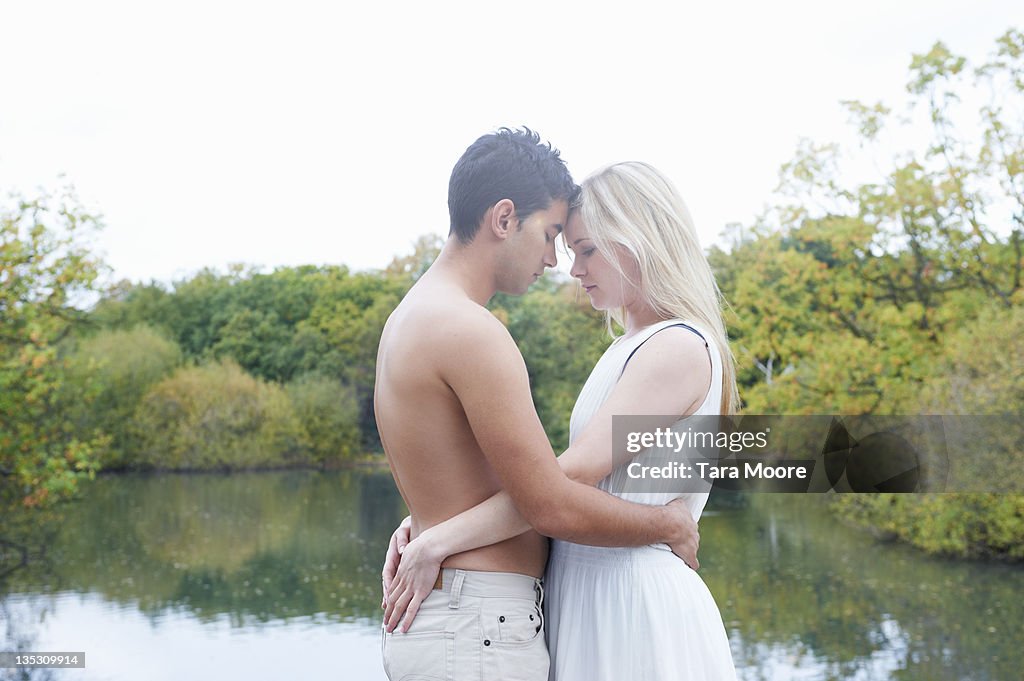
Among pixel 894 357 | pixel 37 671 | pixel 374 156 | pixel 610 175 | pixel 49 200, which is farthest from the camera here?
pixel 374 156

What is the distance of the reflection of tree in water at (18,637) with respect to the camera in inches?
488

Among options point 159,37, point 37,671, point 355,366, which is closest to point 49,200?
point 37,671

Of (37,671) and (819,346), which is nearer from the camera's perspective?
(37,671)

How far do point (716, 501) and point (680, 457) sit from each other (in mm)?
24442

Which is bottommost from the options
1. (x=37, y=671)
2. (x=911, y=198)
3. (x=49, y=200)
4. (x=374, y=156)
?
(x=37, y=671)

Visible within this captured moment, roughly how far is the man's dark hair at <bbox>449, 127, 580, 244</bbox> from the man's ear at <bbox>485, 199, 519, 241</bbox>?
0.01 m

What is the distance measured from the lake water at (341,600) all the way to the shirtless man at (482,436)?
957cm

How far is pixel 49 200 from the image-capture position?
1105 centimetres

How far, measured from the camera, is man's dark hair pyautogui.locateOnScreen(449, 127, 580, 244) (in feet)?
7.87

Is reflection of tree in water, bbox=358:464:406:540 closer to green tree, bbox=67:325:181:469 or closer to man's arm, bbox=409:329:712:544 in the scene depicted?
green tree, bbox=67:325:181:469

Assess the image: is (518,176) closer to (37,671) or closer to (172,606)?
(37,671)

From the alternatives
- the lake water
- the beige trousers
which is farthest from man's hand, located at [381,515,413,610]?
the lake water

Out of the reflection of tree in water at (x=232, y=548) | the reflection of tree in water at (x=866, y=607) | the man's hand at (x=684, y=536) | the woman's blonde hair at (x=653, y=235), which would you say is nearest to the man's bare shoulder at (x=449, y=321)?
the woman's blonde hair at (x=653, y=235)

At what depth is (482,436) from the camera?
222cm
